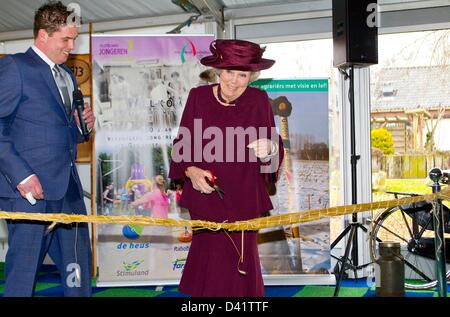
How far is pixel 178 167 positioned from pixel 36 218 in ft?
2.11

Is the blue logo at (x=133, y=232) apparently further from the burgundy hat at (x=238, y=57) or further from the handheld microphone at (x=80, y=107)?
the burgundy hat at (x=238, y=57)

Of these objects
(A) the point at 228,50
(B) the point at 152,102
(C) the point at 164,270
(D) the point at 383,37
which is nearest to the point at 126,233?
(C) the point at 164,270

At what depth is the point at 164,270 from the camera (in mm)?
4453

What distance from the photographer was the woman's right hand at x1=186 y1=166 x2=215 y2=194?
226 centimetres

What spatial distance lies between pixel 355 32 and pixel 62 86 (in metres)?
2.54

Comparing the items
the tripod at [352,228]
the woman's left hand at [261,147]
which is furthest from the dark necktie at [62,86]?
the tripod at [352,228]

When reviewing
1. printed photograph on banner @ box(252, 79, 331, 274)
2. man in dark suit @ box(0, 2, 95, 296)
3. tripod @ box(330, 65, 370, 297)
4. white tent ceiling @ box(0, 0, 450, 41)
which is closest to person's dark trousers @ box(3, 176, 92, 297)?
man in dark suit @ box(0, 2, 95, 296)

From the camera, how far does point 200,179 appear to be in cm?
226

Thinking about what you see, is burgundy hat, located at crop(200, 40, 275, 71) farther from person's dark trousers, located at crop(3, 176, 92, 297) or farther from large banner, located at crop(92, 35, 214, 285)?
large banner, located at crop(92, 35, 214, 285)

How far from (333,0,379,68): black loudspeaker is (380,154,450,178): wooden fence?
4.04 feet

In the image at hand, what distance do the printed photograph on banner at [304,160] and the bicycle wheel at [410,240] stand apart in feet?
1.61

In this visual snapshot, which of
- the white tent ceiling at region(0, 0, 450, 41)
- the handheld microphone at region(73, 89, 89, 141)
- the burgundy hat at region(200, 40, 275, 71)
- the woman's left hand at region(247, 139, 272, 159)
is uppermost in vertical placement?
the white tent ceiling at region(0, 0, 450, 41)

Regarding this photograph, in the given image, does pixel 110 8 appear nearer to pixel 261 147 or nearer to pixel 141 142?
pixel 141 142

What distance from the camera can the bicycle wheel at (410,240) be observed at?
4.29 metres
